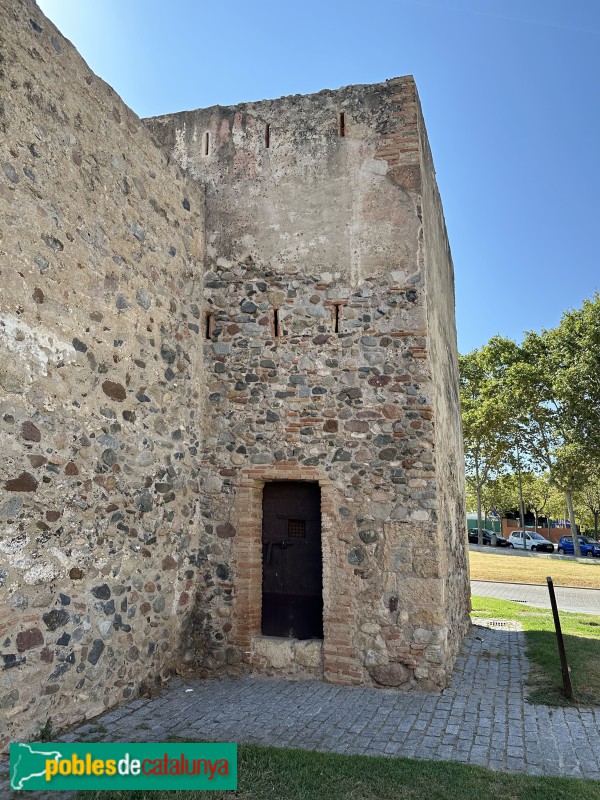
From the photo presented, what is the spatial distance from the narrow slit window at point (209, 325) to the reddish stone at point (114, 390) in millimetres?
1752

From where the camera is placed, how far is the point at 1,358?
4.07 m

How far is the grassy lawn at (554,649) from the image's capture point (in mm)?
5770

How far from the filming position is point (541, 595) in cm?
1445

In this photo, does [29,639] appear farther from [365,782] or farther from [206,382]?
[206,382]

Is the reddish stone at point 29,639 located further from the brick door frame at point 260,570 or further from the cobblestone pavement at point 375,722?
the brick door frame at point 260,570

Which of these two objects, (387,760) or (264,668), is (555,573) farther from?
(387,760)

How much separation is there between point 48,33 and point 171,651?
222 inches

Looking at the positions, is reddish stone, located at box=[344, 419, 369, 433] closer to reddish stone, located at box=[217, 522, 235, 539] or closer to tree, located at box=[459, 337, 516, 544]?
reddish stone, located at box=[217, 522, 235, 539]

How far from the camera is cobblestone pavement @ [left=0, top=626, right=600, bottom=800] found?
14.4 feet

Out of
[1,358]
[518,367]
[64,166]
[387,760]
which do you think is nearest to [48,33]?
[64,166]

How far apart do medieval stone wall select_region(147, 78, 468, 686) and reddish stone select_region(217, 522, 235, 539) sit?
22 mm

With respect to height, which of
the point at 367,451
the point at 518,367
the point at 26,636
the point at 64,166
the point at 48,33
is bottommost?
the point at 26,636

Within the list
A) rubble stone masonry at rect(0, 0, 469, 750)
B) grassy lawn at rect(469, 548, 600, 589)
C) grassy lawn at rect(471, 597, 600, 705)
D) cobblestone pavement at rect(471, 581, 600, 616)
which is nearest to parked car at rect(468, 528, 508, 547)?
grassy lawn at rect(469, 548, 600, 589)

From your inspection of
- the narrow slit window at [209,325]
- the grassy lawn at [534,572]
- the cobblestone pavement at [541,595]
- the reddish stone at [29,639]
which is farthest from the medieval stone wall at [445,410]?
the grassy lawn at [534,572]
